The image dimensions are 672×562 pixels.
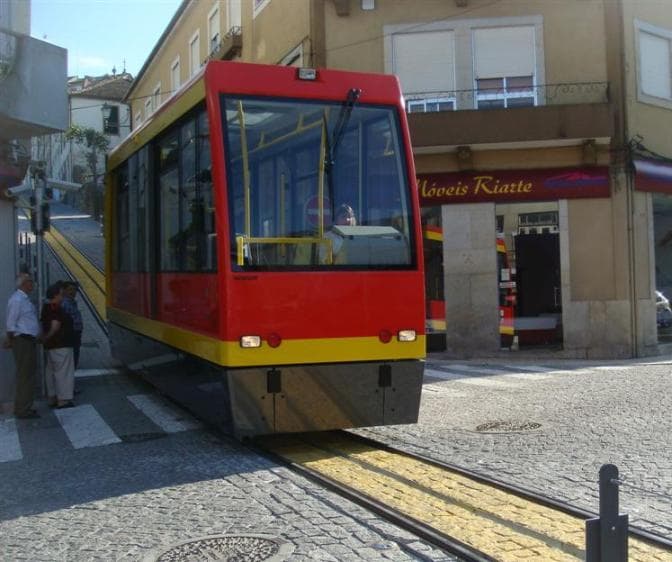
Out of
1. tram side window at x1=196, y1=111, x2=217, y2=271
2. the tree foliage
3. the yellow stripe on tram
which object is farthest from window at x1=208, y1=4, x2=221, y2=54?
the tree foliage

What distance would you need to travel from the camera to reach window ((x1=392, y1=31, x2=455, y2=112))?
1777 centimetres

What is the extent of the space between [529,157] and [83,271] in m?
13.7

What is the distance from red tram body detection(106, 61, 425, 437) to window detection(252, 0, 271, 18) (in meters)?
14.5

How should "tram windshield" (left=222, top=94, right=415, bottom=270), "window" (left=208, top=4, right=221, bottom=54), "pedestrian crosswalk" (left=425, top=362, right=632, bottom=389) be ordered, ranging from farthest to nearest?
"window" (left=208, top=4, right=221, bottom=54)
"pedestrian crosswalk" (left=425, top=362, right=632, bottom=389)
"tram windshield" (left=222, top=94, right=415, bottom=270)

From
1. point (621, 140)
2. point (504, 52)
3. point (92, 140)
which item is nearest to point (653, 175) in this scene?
point (621, 140)

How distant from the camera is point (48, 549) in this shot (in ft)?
15.5

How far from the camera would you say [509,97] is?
17688 millimetres

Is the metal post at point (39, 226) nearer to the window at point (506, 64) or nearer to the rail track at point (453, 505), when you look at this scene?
the rail track at point (453, 505)

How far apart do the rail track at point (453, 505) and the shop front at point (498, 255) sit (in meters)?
10.5

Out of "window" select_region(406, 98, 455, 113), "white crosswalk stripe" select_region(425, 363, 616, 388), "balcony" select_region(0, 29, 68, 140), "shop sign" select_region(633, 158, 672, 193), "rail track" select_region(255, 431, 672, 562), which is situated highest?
"window" select_region(406, 98, 455, 113)

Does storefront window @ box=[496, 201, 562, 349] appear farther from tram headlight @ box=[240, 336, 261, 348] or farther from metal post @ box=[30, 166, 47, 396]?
tram headlight @ box=[240, 336, 261, 348]

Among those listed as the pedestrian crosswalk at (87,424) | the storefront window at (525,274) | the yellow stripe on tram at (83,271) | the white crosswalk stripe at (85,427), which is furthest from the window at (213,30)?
the white crosswalk stripe at (85,427)

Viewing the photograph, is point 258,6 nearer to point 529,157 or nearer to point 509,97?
point 509,97

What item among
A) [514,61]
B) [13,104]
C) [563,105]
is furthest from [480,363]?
[13,104]
